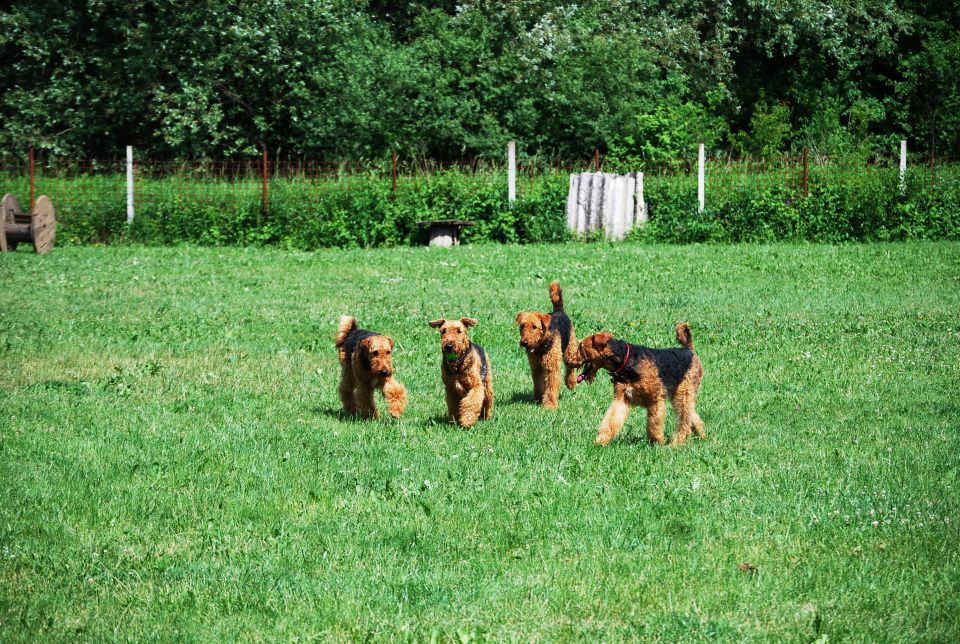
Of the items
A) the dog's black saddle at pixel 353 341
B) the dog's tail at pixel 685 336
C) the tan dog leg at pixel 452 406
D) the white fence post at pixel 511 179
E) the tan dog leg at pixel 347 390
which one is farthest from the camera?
the white fence post at pixel 511 179

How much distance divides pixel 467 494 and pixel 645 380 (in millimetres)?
1614

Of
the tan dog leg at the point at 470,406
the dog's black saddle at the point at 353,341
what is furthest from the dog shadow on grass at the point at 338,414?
the tan dog leg at the point at 470,406

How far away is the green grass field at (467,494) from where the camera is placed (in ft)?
13.3

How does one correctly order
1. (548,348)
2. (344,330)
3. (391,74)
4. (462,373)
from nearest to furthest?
(462,373), (344,330), (548,348), (391,74)

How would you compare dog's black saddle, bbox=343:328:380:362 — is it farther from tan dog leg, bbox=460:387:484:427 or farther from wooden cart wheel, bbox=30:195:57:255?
wooden cart wheel, bbox=30:195:57:255

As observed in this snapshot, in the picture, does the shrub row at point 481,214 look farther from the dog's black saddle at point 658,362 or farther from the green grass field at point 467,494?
the dog's black saddle at point 658,362

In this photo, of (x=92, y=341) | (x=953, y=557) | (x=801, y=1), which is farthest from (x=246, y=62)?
(x=953, y=557)

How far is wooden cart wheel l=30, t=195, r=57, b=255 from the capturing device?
68.6ft

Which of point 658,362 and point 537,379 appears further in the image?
point 537,379

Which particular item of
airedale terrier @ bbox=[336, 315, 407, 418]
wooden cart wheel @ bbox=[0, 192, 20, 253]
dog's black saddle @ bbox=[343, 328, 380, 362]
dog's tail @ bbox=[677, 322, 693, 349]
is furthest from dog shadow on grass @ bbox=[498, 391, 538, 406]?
wooden cart wheel @ bbox=[0, 192, 20, 253]

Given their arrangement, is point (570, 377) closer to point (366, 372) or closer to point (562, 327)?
point (562, 327)

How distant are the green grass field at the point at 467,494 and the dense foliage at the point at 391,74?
20136 mm

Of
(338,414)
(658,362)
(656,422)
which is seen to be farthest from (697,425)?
(338,414)

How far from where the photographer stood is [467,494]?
5434mm
